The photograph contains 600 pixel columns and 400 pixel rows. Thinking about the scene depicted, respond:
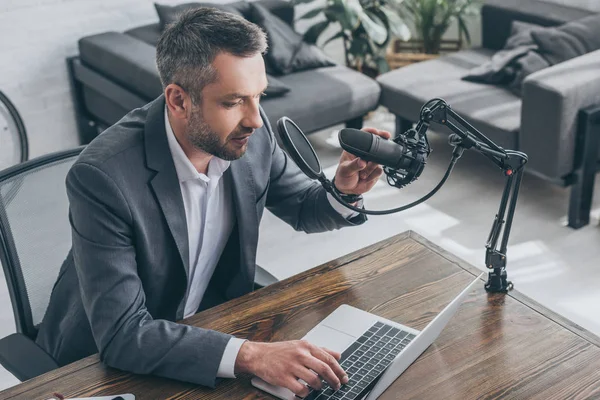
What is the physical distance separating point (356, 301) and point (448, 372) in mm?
275

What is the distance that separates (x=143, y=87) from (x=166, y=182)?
195 cm

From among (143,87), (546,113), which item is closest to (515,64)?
(546,113)

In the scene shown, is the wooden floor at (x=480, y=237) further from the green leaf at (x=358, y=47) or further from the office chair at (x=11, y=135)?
the office chair at (x=11, y=135)

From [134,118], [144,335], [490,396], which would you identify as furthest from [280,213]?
[490,396]

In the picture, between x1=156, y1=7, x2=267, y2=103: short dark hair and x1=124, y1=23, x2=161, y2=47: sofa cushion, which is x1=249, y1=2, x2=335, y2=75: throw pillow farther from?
x1=156, y1=7, x2=267, y2=103: short dark hair

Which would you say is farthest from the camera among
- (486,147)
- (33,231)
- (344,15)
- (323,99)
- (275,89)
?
(344,15)

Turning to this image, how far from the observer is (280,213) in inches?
78.3

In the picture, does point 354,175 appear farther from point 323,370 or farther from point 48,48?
point 48,48

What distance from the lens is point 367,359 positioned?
1.49m

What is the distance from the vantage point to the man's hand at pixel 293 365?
1.37 metres

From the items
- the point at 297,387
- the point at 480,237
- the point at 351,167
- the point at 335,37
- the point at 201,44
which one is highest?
the point at 201,44

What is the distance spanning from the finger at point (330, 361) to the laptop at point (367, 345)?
0.03 metres

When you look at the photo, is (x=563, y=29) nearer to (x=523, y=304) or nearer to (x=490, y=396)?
(x=523, y=304)

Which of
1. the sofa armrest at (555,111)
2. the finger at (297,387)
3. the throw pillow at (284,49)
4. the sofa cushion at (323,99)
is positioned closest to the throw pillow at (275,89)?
the sofa cushion at (323,99)
